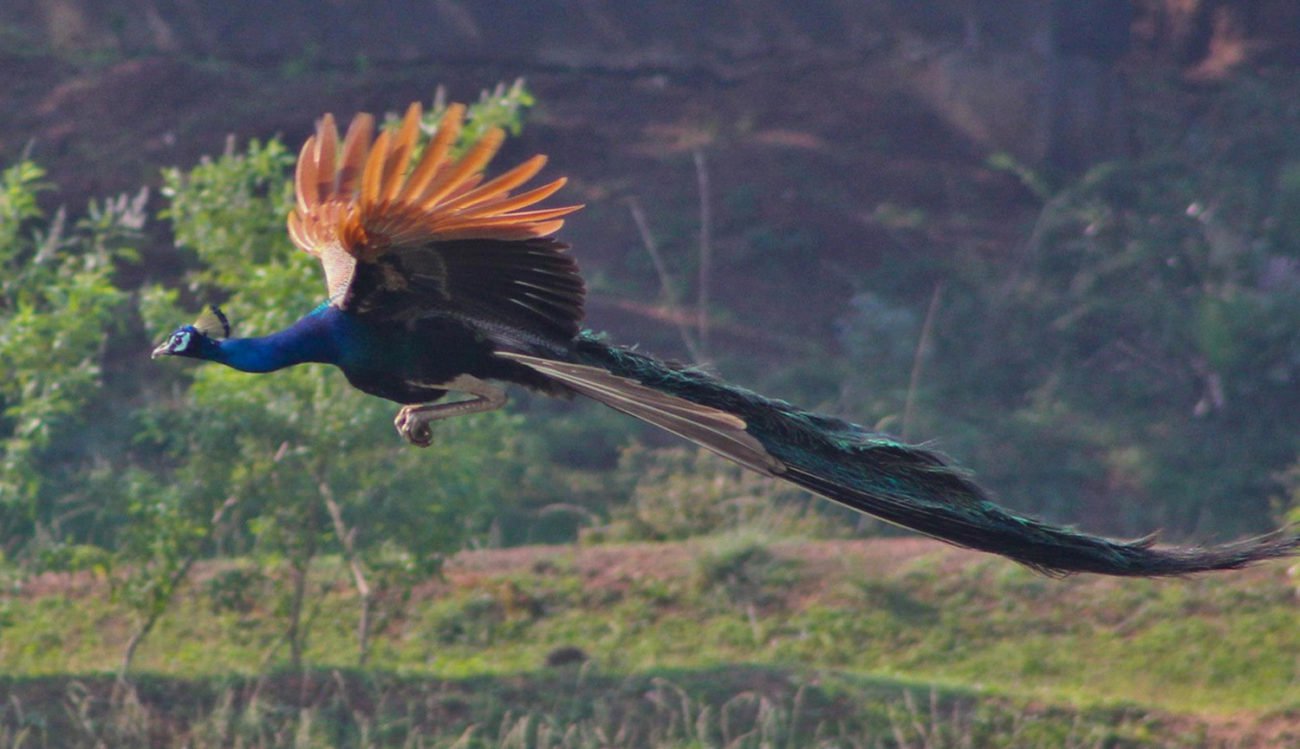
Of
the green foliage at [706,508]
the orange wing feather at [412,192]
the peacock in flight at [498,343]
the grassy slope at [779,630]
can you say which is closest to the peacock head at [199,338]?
the peacock in flight at [498,343]

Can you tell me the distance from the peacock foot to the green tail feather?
2.00ft

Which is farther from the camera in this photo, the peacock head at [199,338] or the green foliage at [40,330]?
the green foliage at [40,330]

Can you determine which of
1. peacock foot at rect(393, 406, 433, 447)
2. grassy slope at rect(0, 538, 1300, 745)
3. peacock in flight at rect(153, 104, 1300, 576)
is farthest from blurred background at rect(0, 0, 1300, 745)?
peacock in flight at rect(153, 104, 1300, 576)

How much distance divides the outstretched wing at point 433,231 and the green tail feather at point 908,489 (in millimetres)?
247

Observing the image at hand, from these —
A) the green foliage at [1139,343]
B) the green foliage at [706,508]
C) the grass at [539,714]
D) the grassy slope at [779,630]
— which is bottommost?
the grass at [539,714]

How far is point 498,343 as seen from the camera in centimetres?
426

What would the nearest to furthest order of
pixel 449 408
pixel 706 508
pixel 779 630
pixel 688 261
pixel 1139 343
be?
pixel 449 408, pixel 779 630, pixel 706 508, pixel 1139 343, pixel 688 261

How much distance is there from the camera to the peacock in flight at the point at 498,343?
383 cm

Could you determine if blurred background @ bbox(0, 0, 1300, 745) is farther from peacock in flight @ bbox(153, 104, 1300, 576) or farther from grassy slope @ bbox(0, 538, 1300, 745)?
peacock in flight @ bbox(153, 104, 1300, 576)

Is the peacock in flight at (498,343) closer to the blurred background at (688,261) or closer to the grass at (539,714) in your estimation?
the blurred background at (688,261)

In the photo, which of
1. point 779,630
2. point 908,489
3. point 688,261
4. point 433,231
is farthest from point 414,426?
point 688,261

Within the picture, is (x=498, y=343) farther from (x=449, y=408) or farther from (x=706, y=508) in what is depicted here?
(x=706, y=508)

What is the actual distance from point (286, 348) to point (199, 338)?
0.77ft

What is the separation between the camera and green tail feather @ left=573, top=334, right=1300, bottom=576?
3951 millimetres
